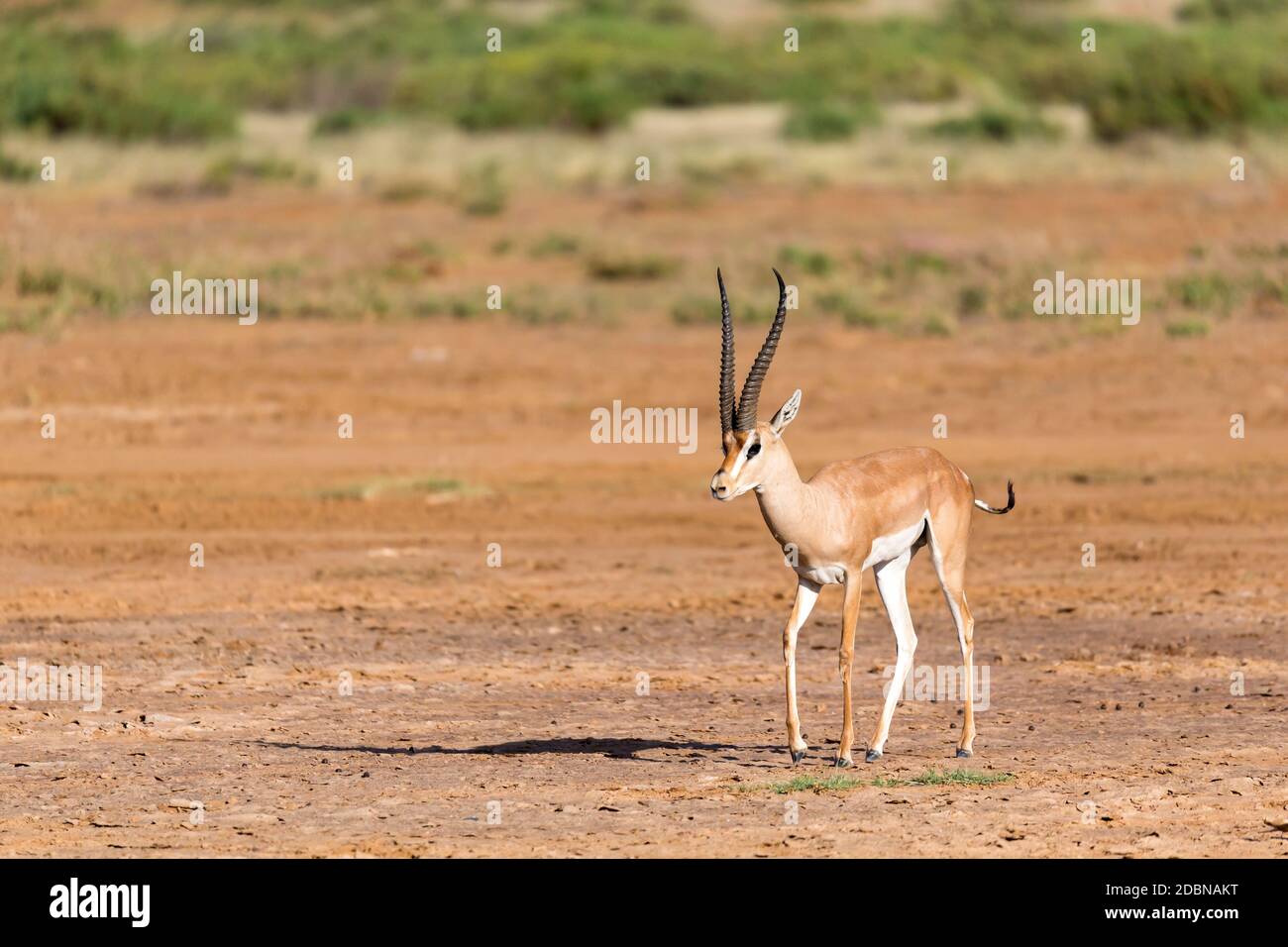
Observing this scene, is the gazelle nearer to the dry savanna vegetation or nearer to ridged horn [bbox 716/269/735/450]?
ridged horn [bbox 716/269/735/450]

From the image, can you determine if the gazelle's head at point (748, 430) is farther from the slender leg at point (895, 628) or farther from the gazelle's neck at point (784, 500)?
the slender leg at point (895, 628)

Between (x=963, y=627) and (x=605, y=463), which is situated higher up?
(x=605, y=463)

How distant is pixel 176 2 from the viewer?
220 feet

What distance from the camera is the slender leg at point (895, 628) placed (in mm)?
9391

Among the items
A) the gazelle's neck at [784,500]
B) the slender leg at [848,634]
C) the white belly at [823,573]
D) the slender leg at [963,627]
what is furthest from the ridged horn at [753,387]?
the slender leg at [963,627]

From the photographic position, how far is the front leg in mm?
8984

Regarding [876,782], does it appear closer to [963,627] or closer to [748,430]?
[963,627]

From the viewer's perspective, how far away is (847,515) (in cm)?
901

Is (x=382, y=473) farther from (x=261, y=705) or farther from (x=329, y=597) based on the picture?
(x=261, y=705)

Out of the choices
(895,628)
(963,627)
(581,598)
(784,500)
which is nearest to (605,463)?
(581,598)

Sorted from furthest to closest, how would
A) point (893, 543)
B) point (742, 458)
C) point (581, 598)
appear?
point (581, 598) < point (893, 543) < point (742, 458)

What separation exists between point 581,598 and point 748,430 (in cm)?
577

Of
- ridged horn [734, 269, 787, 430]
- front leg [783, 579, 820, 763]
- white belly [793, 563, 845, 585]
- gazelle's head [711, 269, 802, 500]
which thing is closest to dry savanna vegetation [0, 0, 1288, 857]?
front leg [783, 579, 820, 763]

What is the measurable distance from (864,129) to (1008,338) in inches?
761
